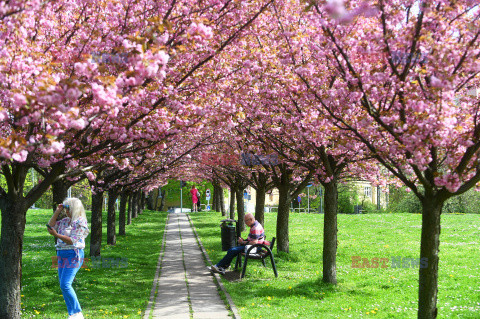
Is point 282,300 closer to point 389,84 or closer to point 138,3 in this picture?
point 389,84

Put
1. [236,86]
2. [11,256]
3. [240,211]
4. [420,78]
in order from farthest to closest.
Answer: [240,211] → [236,86] → [11,256] → [420,78]

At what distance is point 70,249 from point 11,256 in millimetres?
1146

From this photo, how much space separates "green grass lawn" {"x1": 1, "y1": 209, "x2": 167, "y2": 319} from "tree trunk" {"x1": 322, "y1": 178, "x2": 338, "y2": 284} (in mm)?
4076

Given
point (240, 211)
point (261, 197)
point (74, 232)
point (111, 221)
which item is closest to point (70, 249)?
point (74, 232)

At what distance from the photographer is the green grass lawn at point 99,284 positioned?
338 inches

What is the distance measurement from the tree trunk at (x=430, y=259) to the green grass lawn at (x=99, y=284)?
4687 mm

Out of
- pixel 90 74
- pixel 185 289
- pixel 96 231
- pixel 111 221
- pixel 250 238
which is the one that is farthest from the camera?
pixel 111 221

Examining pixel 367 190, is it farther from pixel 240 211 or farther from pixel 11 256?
pixel 11 256

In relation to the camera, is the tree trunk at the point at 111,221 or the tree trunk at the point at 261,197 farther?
the tree trunk at the point at 111,221

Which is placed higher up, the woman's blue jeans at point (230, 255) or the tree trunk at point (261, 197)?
the tree trunk at point (261, 197)

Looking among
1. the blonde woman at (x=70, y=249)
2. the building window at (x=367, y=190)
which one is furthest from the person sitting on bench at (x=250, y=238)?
the building window at (x=367, y=190)

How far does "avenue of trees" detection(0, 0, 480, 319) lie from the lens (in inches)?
215

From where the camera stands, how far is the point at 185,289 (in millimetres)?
10578

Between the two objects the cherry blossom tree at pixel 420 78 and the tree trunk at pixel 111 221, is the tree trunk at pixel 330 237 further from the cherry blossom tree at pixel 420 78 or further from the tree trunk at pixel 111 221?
the tree trunk at pixel 111 221
